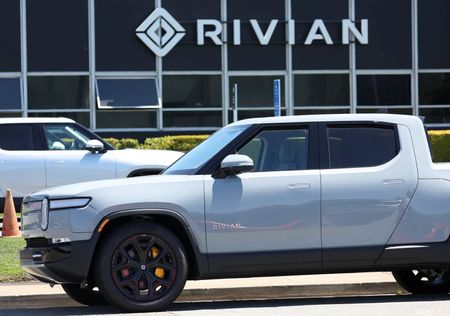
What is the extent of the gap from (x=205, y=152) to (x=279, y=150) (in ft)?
2.37

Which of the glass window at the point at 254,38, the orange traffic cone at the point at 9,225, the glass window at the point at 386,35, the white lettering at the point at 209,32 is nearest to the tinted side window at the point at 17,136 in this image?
the orange traffic cone at the point at 9,225

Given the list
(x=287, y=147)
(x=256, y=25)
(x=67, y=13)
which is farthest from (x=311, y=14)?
(x=287, y=147)

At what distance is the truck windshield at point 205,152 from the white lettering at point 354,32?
16616 millimetres

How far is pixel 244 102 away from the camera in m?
25.0

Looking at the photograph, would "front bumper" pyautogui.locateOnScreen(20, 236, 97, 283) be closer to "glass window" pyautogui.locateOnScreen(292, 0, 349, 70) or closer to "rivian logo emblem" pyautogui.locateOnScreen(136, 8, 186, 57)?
"rivian logo emblem" pyautogui.locateOnScreen(136, 8, 186, 57)

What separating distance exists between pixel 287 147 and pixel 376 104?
56.1 ft

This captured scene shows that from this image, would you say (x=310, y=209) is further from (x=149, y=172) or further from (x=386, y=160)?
(x=149, y=172)

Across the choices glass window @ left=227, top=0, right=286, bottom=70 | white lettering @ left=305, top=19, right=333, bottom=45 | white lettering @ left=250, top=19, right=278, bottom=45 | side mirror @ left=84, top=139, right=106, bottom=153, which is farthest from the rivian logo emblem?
side mirror @ left=84, top=139, right=106, bottom=153

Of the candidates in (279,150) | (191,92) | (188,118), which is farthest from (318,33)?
(279,150)

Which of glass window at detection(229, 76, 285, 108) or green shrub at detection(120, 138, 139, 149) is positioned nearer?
green shrub at detection(120, 138, 139, 149)

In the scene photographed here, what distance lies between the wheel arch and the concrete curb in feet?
3.78

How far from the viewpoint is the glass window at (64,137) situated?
1556cm

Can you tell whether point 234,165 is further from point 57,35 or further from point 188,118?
point 57,35

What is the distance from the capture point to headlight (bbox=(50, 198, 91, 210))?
8.17 metres
